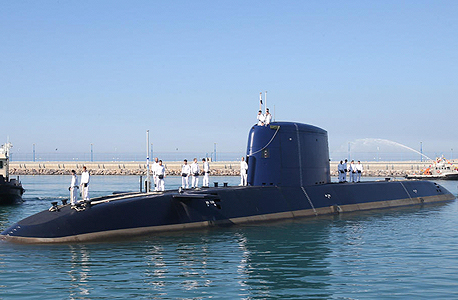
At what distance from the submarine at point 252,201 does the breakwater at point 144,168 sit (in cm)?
7536

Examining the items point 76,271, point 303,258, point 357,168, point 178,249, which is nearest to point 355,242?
point 303,258

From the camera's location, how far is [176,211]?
18.3 m

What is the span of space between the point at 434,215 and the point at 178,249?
49.8ft

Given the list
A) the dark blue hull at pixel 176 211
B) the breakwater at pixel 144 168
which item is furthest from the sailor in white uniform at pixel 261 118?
the breakwater at pixel 144 168

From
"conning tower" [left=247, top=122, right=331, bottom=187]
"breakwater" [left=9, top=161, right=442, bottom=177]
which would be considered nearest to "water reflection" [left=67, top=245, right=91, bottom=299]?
"conning tower" [left=247, top=122, right=331, bottom=187]

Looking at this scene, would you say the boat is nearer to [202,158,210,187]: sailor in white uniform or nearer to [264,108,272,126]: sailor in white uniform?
[202,158,210,187]: sailor in white uniform

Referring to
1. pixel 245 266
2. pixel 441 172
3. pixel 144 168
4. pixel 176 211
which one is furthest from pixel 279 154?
pixel 144 168

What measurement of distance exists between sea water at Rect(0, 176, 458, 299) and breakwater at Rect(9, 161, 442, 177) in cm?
8633

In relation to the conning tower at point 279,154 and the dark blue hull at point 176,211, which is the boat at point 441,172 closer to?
the dark blue hull at point 176,211

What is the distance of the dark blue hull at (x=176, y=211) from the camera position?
1581 cm

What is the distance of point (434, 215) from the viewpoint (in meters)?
25.7

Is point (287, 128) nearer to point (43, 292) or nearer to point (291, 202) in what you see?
point (291, 202)

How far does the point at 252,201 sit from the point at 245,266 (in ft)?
26.2

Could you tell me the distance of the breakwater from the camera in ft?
347
